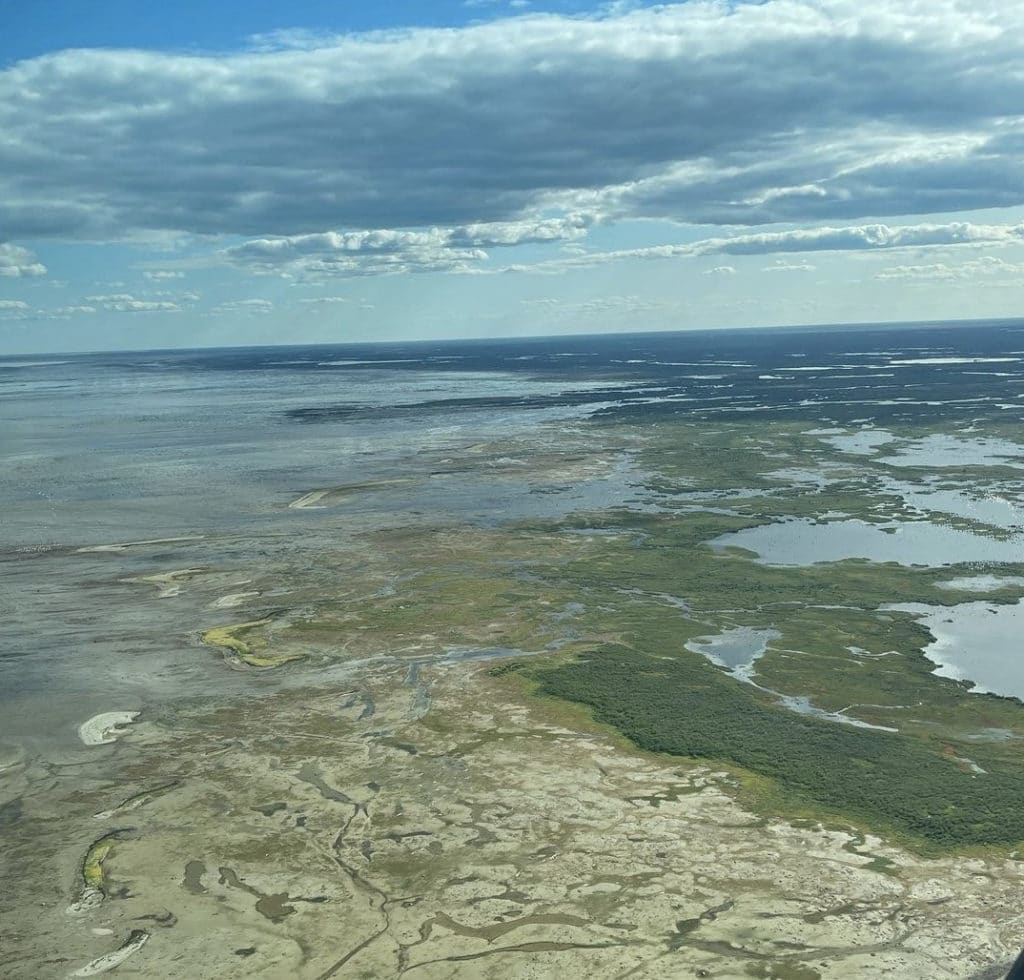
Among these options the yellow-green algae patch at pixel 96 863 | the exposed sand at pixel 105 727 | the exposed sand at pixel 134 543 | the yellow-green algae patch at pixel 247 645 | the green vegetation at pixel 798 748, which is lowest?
the yellow-green algae patch at pixel 96 863

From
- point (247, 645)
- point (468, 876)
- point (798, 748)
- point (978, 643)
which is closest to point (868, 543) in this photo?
point (978, 643)

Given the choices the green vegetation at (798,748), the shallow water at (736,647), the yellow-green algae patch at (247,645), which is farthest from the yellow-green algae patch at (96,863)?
the shallow water at (736,647)

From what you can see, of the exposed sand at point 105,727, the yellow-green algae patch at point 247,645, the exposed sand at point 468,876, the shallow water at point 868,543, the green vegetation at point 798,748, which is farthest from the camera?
the shallow water at point 868,543

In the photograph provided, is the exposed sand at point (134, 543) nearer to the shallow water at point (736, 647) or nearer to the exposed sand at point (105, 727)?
the exposed sand at point (105, 727)

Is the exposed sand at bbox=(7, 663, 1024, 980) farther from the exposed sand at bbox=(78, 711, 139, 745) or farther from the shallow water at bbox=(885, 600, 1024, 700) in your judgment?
the shallow water at bbox=(885, 600, 1024, 700)

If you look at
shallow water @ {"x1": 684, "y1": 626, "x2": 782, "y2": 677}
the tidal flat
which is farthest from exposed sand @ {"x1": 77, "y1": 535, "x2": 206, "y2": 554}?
shallow water @ {"x1": 684, "y1": 626, "x2": 782, "y2": 677}

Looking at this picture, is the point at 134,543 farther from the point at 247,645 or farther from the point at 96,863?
the point at 96,863

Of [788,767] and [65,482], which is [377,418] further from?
[788,767]
